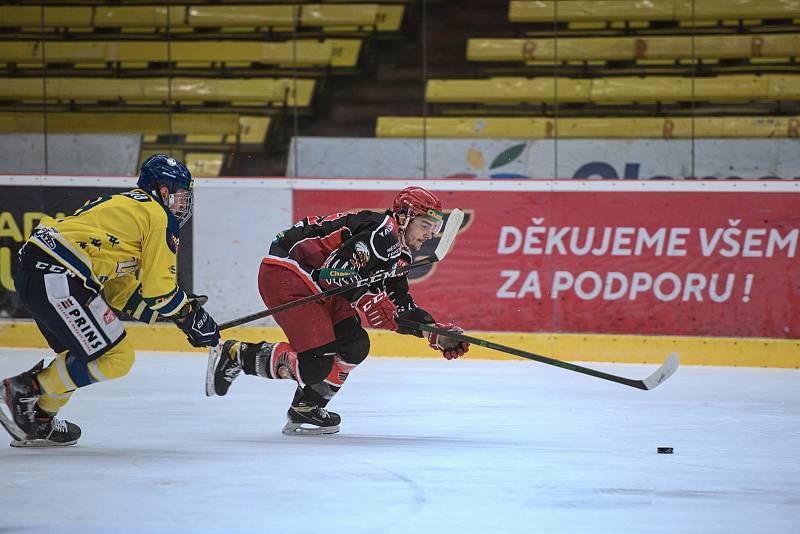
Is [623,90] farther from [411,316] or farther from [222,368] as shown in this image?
[222,368]

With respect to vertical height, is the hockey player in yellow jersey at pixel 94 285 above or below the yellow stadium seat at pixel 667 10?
below

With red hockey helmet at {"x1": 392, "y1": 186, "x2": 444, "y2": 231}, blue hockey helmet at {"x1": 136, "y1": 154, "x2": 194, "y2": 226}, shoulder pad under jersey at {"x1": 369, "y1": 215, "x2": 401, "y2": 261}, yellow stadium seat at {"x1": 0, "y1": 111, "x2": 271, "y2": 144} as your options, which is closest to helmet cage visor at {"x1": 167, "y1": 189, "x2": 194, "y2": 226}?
blue hockey helmet at {"x1": 136, "y1": 154, "x2": 194, "y2": 226}

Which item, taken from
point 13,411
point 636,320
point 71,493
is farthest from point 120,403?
point 636,320

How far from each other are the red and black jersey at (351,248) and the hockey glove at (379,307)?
3 cm

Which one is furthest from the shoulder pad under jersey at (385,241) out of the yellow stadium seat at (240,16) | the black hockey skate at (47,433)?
the yellow stadium seat at (240,16)

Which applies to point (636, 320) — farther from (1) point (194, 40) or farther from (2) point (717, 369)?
(1) point (194, 40)

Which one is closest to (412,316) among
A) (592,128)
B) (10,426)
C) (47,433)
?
(47,433)

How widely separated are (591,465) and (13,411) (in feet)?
6.56

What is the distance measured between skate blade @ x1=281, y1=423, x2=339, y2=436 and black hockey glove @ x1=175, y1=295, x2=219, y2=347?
0.61m

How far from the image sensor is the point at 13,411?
4.10 m

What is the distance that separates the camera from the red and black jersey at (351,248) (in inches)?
174

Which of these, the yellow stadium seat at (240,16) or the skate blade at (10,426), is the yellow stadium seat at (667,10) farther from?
the skate blade at (10,426)

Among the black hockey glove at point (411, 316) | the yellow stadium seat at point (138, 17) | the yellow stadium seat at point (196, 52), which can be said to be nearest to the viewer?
the black hockey glove at point (411, 316)

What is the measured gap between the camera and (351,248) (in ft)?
14.4
